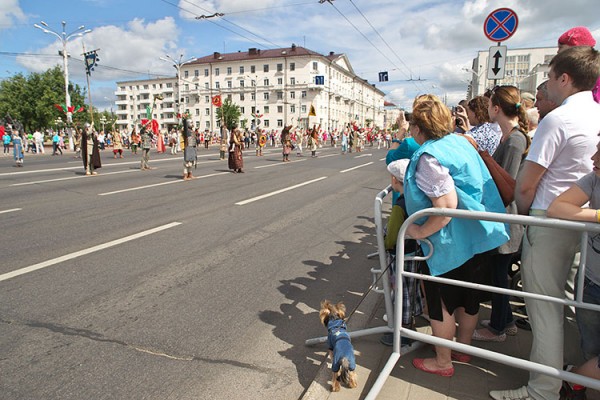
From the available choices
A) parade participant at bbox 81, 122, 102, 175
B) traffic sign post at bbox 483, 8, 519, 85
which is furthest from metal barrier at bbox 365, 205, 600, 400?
parade participant at bbox 81, 122, 102, 175

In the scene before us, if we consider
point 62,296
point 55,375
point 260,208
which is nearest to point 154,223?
point 260,208

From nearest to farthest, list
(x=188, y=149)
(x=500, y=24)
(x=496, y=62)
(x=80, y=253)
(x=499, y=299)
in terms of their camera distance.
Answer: (x=499, y=299) < (x=80, y=253) < (x=500, y=24) < (x=496, y=62) < (x=188, y=149)

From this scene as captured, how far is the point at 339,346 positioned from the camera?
256 centimetres

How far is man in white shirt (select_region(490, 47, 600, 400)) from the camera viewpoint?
7.24ft

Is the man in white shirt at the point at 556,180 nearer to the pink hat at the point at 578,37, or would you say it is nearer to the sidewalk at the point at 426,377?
the sidewalk at the point at 426,377

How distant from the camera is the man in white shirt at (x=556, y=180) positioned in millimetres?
2207

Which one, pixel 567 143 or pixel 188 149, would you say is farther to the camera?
pixel 188 149

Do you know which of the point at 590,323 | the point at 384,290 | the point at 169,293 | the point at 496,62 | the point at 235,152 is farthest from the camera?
the point at 235,152

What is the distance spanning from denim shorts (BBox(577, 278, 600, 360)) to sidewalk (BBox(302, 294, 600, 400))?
37cm

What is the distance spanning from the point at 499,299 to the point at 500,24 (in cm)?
729

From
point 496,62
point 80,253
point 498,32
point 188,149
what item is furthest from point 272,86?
point 80,253

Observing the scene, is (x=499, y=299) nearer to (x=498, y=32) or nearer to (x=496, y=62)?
(x=498, y=32)

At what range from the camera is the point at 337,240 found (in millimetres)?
6363

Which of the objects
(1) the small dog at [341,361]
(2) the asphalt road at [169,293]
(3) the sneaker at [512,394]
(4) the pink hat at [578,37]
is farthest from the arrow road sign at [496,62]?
(1) the small dog at [341,361]
